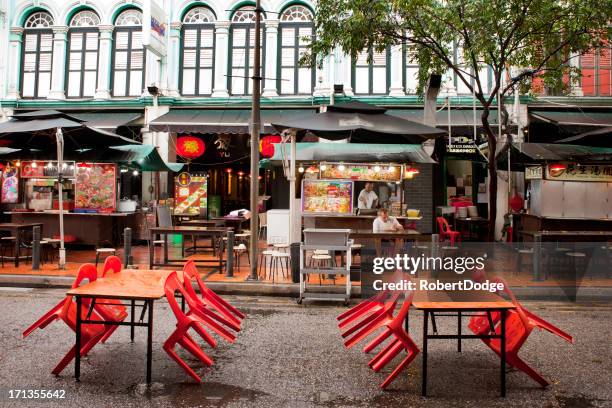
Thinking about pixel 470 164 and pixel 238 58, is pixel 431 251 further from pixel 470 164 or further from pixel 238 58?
pixel 238 58

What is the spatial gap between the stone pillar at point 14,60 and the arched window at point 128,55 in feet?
12.5

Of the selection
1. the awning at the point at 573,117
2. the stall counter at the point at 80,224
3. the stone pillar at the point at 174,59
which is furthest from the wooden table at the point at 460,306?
the stone pillar at the point at 174,59

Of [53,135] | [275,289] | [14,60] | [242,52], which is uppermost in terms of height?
[242,52]

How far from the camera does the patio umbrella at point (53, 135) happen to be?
453 inches

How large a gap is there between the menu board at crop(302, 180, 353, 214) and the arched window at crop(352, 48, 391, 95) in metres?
6.54

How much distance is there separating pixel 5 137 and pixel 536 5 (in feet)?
41.7

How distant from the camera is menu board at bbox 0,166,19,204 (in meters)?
16.2

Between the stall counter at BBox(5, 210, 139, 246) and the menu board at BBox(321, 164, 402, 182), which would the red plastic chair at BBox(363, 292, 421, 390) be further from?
the stall counter at BBox(5, 210, 139, 246)

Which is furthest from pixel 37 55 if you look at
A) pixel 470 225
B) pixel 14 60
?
pixel 470 225

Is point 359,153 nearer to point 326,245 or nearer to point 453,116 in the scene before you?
point 453,116

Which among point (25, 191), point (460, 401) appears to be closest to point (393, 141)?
point (460, 401)

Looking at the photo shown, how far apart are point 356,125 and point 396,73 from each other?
9428 mm

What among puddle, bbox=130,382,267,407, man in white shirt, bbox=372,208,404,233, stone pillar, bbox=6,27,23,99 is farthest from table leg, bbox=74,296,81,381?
stone pillar, bbox=6,27,23,99

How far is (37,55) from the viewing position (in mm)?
20078
